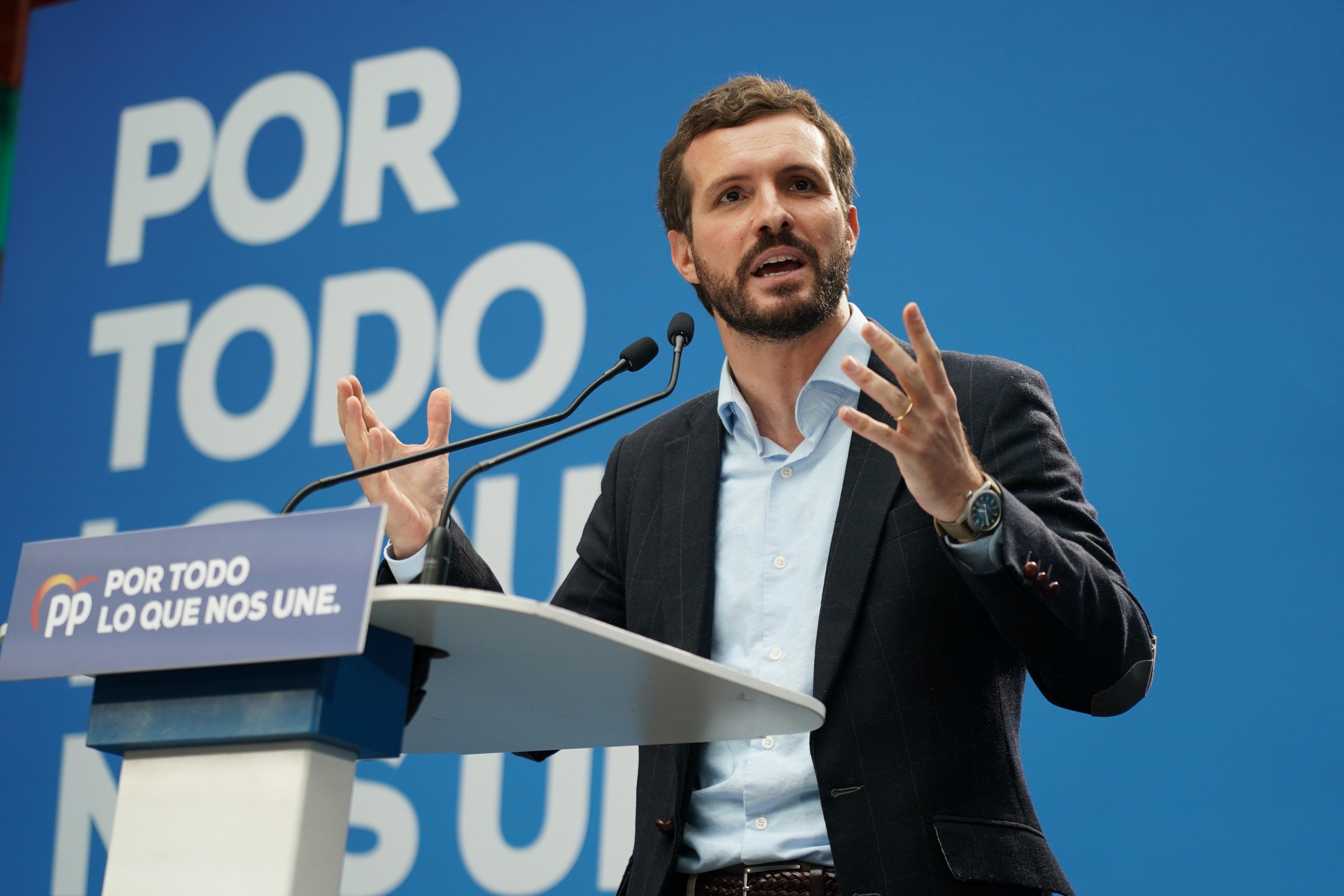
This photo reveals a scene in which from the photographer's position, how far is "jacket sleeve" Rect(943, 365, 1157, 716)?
4.45 ft

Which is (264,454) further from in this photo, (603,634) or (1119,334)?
(603,634)

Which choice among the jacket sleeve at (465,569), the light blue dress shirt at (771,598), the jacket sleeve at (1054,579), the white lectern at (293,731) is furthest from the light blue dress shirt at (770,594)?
the white lectern at (293,731)

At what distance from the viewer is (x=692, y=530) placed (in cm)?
183

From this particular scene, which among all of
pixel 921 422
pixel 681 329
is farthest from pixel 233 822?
pixel 681 329

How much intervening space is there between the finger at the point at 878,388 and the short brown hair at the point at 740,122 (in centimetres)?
90

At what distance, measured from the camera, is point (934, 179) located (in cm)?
288

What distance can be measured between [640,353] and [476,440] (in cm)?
30

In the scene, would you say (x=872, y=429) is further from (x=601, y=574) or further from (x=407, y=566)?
(x=601, y=574)

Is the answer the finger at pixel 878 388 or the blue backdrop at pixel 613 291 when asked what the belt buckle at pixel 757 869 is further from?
the blue backdrop at pixel 613 291

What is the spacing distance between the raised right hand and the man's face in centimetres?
51

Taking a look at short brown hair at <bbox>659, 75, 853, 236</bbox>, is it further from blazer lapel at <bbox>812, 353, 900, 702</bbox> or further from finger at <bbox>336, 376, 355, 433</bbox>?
finger at <bbox>336, 376, 355, 433</bbox>

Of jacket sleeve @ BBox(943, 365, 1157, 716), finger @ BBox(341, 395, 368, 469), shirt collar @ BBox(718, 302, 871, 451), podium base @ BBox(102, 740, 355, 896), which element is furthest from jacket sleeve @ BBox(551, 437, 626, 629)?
podium base @ BBox(102, 740, 355, 896)

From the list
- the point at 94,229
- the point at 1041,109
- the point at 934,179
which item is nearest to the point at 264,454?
the point at 94,229

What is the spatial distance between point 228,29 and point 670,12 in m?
1.49
